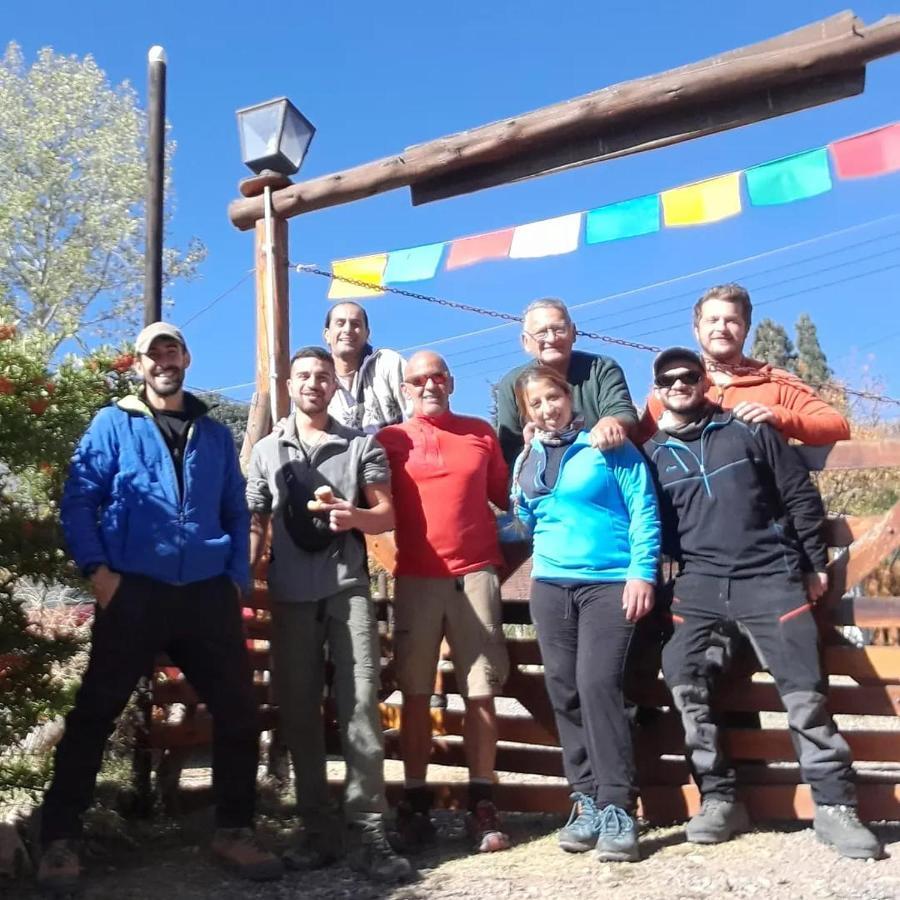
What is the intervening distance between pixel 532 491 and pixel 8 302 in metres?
2.15

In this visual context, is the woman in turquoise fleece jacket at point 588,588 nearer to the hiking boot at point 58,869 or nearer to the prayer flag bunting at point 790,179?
the hiking boot at point 58,869

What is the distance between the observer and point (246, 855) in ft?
12.4

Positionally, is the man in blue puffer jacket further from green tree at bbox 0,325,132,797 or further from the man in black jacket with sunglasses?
the man in black jacket with sunglasses

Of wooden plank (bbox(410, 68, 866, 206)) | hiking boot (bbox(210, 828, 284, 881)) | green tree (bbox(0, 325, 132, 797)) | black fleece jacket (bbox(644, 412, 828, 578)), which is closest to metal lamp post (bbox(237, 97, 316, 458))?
wooden plank (bbox(410, 68, 866, 206))

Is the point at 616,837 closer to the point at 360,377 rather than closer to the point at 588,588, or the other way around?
the point at 588,588

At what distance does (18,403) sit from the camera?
3527 mm

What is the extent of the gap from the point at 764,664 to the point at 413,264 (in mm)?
4154

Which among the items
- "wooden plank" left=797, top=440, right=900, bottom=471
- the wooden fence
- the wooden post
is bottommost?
the wooden fence

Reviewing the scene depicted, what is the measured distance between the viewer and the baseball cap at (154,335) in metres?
3.76

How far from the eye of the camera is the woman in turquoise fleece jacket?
12.2ft

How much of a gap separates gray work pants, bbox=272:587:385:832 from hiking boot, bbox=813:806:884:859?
5.26ft

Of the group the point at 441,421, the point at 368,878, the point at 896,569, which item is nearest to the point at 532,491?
the point at 441,421

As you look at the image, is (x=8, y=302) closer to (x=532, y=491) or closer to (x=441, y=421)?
(x=441, y=421)

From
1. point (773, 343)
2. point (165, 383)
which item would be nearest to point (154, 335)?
point (165, 383)
